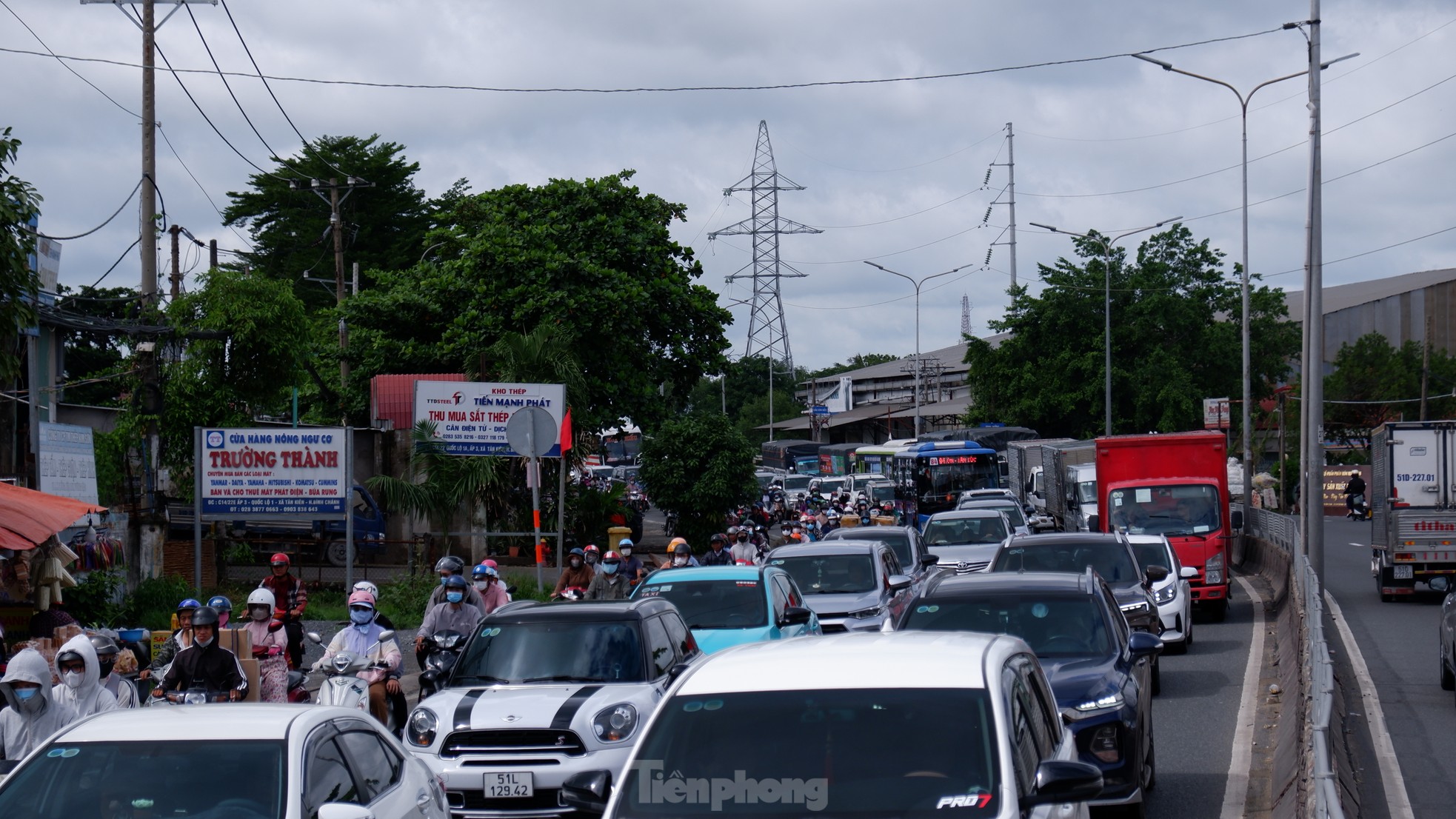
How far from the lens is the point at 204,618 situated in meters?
9.30

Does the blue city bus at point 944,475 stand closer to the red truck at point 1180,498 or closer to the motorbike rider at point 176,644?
the red truck at point 1180,498

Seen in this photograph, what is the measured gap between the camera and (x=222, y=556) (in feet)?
82.6

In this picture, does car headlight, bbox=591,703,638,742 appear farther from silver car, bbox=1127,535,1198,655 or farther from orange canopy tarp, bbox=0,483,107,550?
silver car, bbox=1127,535,1198,655

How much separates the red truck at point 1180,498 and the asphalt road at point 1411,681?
2114 mm

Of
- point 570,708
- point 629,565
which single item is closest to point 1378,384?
point 629,565

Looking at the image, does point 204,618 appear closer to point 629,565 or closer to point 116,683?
point 116,683

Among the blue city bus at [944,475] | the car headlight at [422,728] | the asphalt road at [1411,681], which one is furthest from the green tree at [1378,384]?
the car headlight at [422,728]

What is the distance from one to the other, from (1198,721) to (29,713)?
375 inches

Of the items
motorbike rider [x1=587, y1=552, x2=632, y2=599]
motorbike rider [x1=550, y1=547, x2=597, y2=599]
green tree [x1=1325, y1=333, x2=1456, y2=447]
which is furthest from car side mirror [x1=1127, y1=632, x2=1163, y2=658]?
green tree [x1=1325, y1=333, x2=1456, y2=447]

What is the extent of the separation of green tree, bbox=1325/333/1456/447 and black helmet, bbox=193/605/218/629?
6957cm

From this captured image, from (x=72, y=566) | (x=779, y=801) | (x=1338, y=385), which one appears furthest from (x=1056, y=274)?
(x=779, y=801)

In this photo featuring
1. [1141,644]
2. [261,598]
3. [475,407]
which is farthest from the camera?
[475,407]

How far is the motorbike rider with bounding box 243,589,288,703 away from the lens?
11.0m

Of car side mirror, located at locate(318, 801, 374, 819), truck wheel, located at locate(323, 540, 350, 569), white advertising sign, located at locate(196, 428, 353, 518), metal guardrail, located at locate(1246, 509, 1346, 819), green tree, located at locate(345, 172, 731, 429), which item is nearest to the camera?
metal guardrail, located at locate(1246, 509, 1346, 819)
